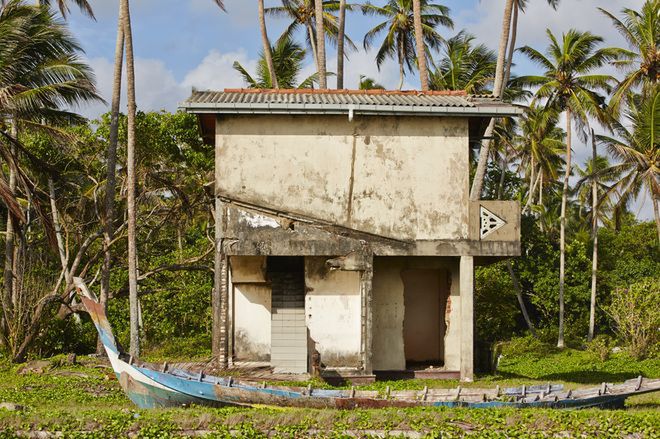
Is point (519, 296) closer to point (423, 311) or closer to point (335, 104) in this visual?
point (423, 311)

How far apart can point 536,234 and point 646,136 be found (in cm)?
812

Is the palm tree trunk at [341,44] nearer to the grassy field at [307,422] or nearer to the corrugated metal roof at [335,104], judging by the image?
the corrugated metal roof at [335,104]

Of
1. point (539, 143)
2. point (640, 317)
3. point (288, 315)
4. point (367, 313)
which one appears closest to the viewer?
point (367, 313)

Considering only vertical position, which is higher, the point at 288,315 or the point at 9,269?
the point at 9,269

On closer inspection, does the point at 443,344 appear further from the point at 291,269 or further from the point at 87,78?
the point at 87,78

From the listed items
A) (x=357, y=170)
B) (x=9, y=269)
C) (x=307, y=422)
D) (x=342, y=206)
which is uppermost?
(x=357, y=170)

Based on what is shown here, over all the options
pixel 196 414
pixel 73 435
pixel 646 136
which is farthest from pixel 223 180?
pixel 646 136

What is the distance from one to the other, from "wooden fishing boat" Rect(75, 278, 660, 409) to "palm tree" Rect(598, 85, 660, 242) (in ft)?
55.0

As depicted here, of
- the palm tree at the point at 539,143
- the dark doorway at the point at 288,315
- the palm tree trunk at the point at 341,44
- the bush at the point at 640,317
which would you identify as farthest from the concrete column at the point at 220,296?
the palm tree at the point at 539,143

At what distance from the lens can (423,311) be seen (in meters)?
20.7

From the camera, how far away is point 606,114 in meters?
31.9

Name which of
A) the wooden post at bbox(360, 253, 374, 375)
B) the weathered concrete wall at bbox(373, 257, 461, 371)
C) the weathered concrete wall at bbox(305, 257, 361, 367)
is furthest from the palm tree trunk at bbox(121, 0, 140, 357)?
the wooden post at bbox(360, 253, 374, 375)

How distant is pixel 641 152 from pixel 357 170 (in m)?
16.4

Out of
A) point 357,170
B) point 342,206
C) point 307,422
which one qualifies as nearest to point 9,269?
point 342,206
